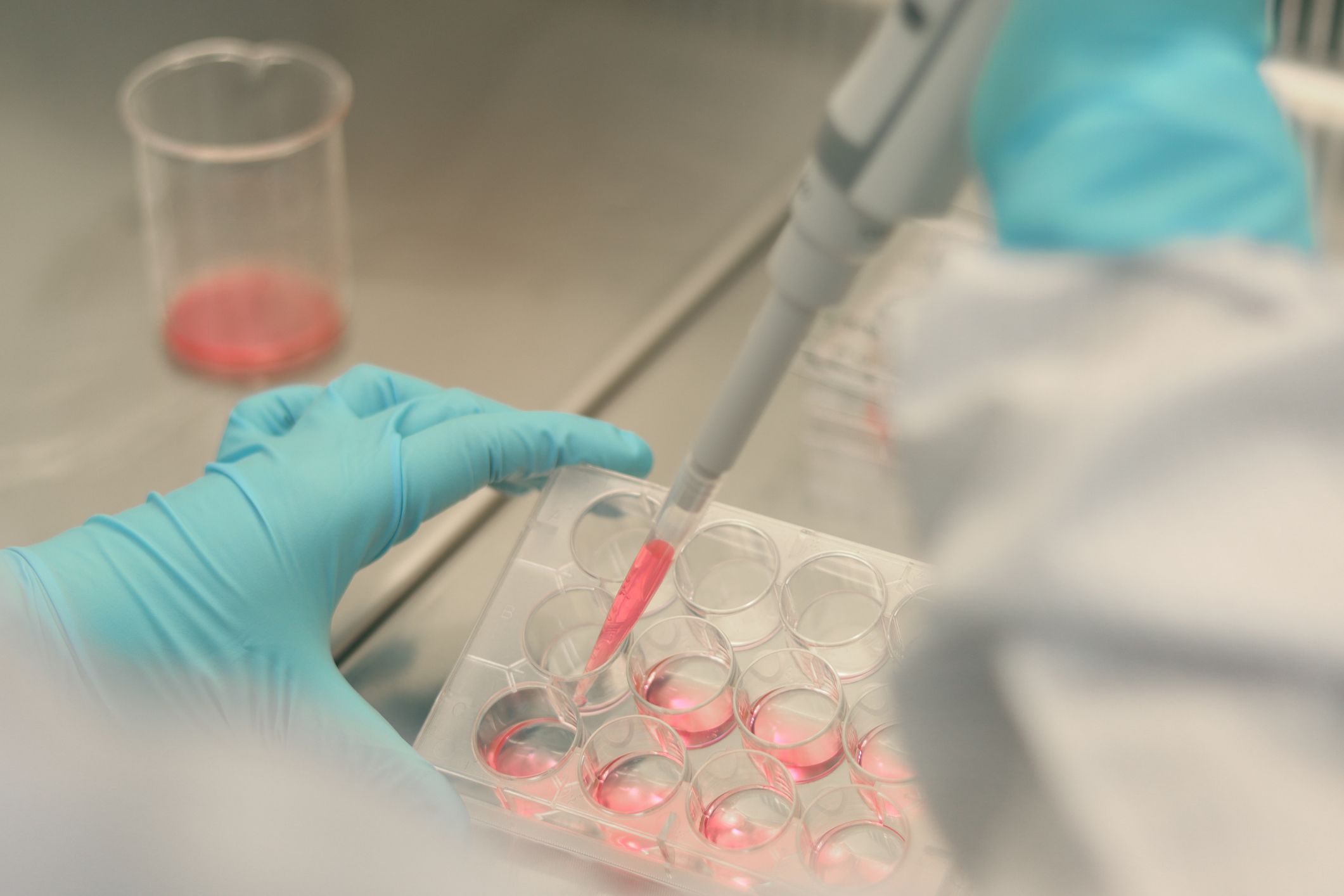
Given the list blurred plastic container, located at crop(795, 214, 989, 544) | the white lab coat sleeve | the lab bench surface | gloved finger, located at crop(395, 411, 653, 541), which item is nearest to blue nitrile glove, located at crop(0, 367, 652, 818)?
gloved finger, located at crop(395, 411, 653, 541)

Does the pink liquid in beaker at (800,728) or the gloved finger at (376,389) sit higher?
the gloved finger at (376,389)

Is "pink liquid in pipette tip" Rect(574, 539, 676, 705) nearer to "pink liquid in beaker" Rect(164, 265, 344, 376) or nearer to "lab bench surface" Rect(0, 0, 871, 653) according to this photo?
"lab bench surface" Rect(0, 0, 871, 653)

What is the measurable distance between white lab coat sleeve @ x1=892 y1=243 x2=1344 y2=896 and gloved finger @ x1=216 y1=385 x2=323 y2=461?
752 millimetres

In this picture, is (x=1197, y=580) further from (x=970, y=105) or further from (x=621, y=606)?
(x=621, y=606)

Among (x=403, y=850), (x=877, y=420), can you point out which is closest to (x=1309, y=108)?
(x=877, y=420)

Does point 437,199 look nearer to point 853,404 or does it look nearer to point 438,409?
point 438,409

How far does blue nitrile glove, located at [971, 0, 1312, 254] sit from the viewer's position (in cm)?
49

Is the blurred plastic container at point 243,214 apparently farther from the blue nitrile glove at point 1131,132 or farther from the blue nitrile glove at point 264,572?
the blue nitrile glove at point 1131,132

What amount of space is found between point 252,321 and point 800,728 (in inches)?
32.1

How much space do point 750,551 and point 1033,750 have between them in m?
0.55

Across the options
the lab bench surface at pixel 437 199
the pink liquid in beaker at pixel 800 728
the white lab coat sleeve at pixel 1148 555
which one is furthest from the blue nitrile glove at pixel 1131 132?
the lab bench surface at pixel 437 199

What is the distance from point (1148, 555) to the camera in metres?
0.43

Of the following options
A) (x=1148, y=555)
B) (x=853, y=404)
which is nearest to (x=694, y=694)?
(x=853, y=404)

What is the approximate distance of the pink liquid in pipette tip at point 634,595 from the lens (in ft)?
3.02
